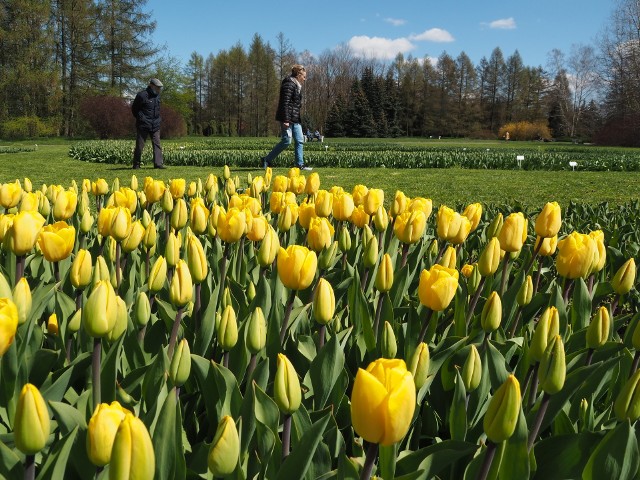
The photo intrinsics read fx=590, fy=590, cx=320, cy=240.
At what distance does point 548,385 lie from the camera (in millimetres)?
1021

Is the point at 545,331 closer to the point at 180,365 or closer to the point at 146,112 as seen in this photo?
the point at 180,365

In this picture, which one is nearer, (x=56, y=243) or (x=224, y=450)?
(x=224, y=450)

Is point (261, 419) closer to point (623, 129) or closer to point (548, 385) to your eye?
Result: point (548, 385)

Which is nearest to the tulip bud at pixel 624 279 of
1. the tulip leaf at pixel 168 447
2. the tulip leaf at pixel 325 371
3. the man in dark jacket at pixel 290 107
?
the tulip leaf at pixel 325 371

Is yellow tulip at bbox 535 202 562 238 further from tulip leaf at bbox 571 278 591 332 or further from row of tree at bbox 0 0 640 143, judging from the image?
row of tree at bbox 0 0 640 143

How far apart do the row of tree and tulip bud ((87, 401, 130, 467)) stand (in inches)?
1672

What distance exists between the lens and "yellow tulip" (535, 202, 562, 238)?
1.90m

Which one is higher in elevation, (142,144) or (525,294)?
(142,144)

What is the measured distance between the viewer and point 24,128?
39.5 m

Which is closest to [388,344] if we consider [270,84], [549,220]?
[549,220]

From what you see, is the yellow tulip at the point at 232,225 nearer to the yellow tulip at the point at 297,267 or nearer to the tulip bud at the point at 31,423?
the yellow tulip at the point at 297,267

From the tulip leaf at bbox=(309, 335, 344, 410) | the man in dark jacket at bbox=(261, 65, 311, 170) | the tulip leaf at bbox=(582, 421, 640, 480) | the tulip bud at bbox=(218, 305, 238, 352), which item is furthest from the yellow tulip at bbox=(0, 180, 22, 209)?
the man in dark jacket at bbox=(261, 65, 311, 170)

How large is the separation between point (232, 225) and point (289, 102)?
8.88 meters

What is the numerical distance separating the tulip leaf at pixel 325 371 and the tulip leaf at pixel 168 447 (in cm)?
39
